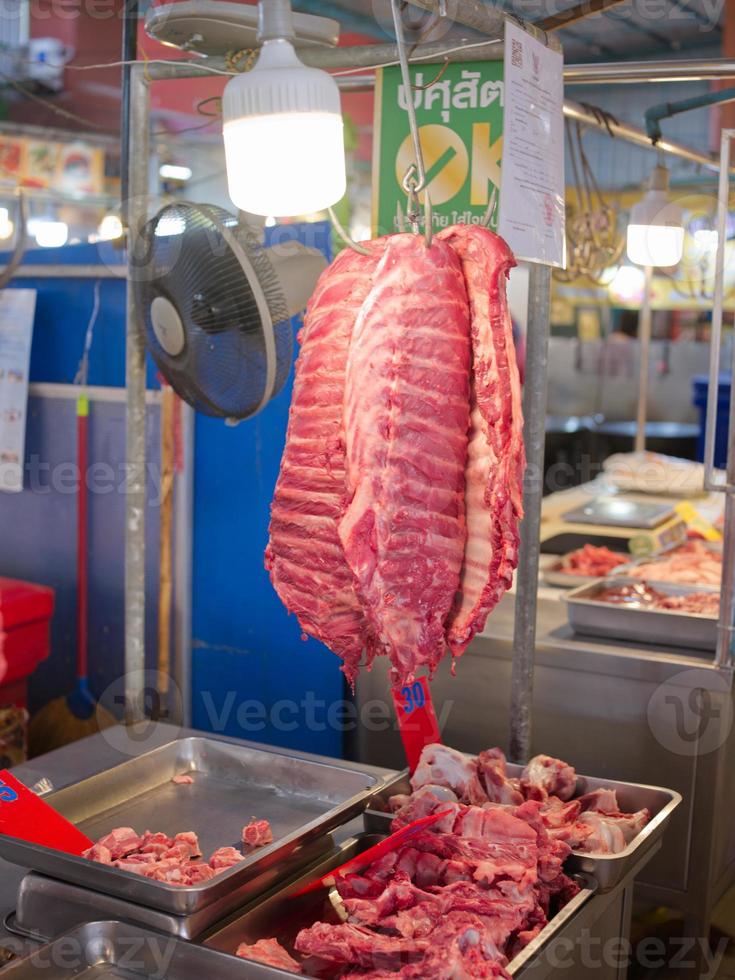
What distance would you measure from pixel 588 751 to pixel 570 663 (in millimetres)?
258

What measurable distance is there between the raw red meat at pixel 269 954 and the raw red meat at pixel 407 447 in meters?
0.47

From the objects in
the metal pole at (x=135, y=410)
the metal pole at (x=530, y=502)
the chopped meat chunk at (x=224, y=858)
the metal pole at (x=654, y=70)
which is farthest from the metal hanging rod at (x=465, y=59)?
the chopped meat chunk at (x=224, y=858)

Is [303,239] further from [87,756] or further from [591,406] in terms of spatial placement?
[591,406]

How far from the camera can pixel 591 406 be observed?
11.7m

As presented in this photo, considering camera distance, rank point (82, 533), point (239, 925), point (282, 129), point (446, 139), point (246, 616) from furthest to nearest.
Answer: point (82, 533) < point (246, 616) < point (446, 139) < point (239, 925) < point (282, 129)

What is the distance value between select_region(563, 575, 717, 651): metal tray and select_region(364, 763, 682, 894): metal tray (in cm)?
96

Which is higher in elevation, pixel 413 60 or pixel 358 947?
pixel 413 60

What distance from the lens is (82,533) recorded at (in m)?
3.98

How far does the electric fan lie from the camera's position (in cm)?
233

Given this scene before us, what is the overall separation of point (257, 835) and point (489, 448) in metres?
0.89

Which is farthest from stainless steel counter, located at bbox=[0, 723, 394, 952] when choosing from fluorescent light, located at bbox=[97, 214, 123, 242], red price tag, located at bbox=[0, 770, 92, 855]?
fluorescent light, located at bbox=[97, 214, 123, 242]

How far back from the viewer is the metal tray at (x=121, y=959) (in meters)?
1.66

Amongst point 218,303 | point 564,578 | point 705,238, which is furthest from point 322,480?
point 705,238

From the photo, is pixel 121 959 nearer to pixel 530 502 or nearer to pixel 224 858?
pixel 224 858
